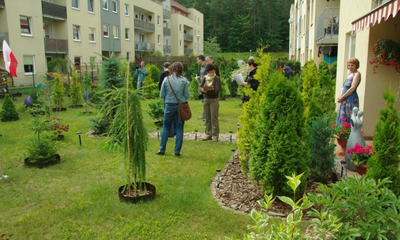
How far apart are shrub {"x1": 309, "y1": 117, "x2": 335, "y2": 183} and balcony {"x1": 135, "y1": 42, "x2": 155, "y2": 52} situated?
124ft

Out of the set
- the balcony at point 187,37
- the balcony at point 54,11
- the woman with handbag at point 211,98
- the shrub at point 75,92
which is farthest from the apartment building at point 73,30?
the balcony at point 187,37

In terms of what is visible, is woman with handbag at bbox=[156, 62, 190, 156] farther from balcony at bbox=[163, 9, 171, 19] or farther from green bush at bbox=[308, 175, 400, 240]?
balcony at bbox=[163, 9, 171, 19]

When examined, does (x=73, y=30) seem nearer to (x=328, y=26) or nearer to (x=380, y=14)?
(x=328, y=26)

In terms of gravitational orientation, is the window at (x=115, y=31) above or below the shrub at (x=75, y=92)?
above

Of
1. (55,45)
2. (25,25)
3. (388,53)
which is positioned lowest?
(388,53)

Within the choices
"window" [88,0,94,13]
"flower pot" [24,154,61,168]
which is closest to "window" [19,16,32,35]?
"window" [88,0,94,13]

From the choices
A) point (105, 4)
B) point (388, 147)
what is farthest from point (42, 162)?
point (105, 4)

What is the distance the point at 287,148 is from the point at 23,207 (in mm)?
3689

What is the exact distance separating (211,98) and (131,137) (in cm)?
371

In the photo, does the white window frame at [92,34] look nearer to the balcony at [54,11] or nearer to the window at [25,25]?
the balcony at [54,11]

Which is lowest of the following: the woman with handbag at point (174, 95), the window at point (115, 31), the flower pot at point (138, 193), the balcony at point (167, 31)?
the flower pot at point (138, 193)

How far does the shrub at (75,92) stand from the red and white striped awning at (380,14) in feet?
39.0

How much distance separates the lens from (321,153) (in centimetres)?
482

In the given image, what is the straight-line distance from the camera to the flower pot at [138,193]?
173 inches
